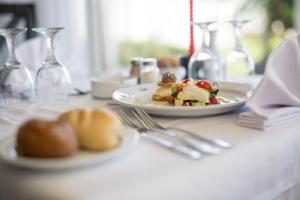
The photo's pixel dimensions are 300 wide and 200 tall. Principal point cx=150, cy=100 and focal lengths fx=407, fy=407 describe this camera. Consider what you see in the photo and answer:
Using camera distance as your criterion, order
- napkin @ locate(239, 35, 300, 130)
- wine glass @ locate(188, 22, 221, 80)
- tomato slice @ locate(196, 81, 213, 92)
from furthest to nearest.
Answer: wine glass @ locate(188, 22, 221, 80)
tomato slice @ locate(196, 81, 213, 92)
napkin @ locate(239, 35, 300, 130)

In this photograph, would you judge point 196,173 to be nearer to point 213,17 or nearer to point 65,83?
point 65,83

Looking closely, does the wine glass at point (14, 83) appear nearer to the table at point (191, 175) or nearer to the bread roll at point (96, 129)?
the table at point (191, 175)

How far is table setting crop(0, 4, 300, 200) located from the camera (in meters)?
0.47

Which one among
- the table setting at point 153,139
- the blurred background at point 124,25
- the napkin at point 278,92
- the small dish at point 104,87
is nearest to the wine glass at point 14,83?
the table setting at point 153,139

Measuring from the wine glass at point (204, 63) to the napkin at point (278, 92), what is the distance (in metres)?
0.25

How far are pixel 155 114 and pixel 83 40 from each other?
196 cm

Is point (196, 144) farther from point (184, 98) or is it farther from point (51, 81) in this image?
point (51, 81)

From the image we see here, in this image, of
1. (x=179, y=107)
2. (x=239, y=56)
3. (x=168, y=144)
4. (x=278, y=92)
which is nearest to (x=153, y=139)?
(x=168, y=144)

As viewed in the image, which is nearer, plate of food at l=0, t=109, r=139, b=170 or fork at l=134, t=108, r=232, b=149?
plate of food at l=0, t=109, r=139, b=170

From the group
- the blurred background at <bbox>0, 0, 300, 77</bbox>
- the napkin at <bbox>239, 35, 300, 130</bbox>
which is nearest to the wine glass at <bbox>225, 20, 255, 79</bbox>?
the napkin at <bbox>239, 35, 300, 130</bbox>

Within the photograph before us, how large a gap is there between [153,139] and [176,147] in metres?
0.05

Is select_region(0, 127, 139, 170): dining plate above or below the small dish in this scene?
below

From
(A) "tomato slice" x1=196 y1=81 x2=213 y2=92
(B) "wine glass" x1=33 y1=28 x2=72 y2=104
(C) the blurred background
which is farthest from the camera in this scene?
(C) the blurred background

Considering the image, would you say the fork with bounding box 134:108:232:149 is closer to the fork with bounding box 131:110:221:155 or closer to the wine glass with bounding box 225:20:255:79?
the fork with bounding box 131:110:221:155
